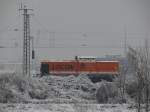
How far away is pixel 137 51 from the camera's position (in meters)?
26.4

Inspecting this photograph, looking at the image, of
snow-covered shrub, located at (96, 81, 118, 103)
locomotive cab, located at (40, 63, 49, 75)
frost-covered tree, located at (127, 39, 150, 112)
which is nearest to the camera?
frost-covered tree, located at (127, 39, 150, 112)

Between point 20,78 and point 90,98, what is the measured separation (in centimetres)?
613

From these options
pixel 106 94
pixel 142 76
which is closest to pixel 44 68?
pixel 106 94

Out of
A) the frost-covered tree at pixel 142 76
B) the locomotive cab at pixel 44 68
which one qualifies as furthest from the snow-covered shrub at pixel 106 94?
the locomotive cab at pixel 44 68

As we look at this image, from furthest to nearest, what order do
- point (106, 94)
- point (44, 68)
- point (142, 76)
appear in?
→ point (44, 68)
point (106, 94)
point (142, 76)

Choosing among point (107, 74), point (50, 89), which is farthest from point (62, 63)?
point (50, 89)

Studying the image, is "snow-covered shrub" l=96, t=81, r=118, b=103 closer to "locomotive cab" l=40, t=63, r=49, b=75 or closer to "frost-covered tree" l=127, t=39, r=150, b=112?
"frost-covered tree" l=127, t=39, r=150, b=112

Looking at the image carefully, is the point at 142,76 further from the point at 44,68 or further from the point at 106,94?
the point at 44,68

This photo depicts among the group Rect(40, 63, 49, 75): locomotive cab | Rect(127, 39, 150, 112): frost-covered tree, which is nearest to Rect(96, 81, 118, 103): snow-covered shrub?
Rect(127, 39, 150, 112): frost-covered tree

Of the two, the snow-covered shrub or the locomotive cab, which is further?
the locomotive cab

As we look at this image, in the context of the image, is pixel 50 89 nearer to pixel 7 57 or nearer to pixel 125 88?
pixel 125 88

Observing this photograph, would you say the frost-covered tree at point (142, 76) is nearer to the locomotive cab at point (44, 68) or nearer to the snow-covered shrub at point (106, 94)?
the snow-covered shrub at point (106, 94)

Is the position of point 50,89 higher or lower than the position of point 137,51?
lower

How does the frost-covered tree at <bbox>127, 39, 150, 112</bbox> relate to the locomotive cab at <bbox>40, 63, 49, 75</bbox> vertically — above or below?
above
